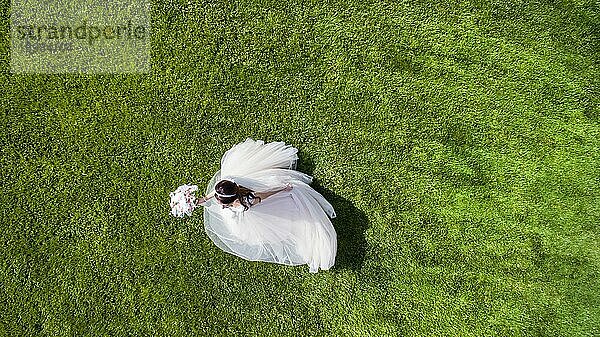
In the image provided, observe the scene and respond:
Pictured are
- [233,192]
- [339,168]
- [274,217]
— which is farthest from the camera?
[339,168]

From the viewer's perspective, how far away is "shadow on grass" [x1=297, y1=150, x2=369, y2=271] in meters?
3.41

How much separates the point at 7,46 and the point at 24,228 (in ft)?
4.40

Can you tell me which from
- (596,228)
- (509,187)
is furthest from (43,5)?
(596,228)

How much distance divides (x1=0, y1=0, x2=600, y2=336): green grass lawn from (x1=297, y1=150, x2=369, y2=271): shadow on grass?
0.01 m

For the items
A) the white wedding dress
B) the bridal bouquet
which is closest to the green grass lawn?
the white wedding dress

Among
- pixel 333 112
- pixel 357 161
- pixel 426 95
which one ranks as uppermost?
pixel 426 95

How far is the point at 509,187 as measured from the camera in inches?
130

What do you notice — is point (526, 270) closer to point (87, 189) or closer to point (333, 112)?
point (333, 112)

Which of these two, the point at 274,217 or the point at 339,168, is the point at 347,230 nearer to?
the point at 339,168

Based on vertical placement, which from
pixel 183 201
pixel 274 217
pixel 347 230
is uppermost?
pixel 183 201

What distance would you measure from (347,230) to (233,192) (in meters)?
1.09

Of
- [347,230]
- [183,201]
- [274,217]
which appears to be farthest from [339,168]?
[183,201]

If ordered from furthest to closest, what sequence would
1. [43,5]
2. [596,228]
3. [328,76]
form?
[43,5] → [328,76] → [596,228]

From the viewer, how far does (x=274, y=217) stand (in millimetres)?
3076
